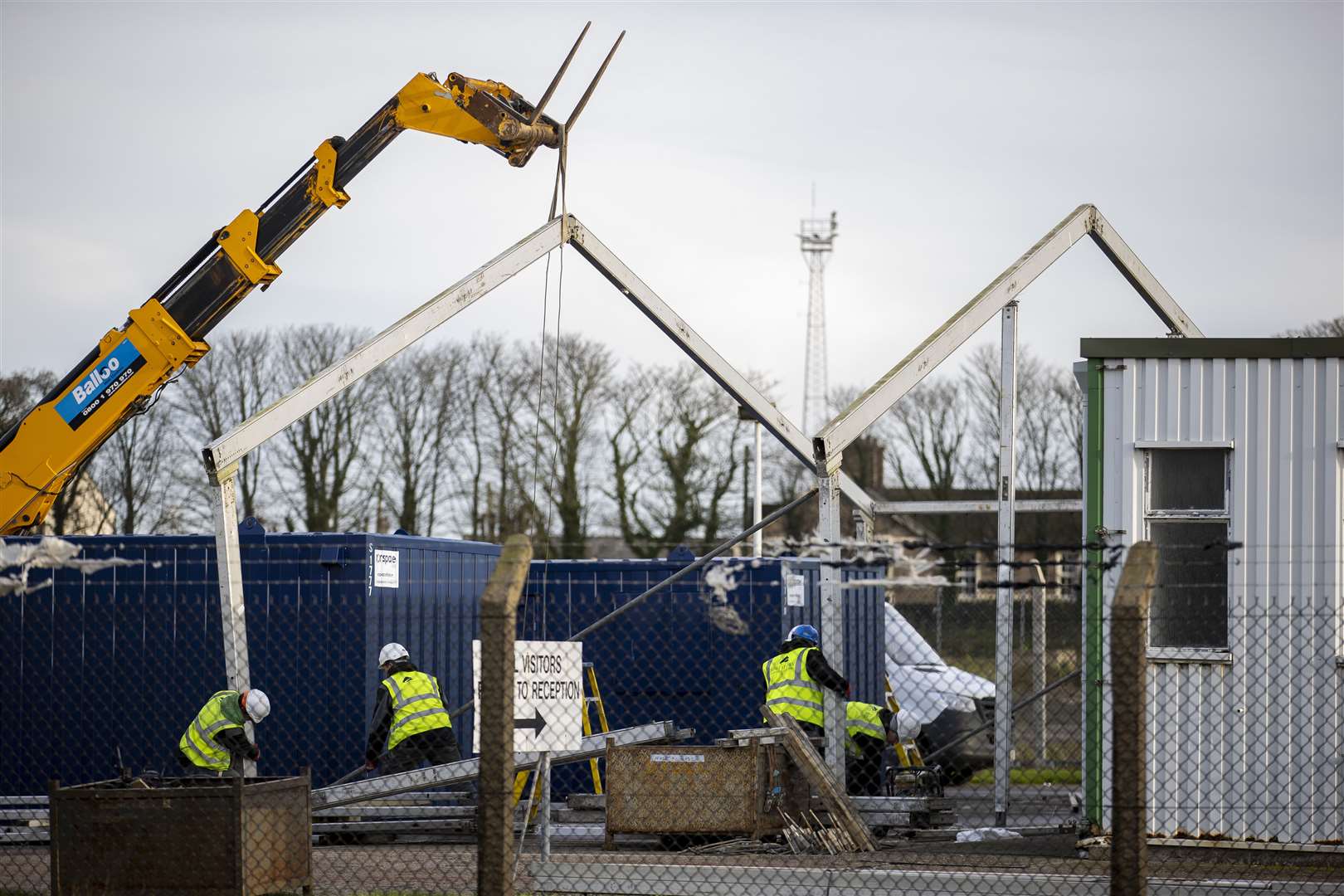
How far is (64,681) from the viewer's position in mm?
12508

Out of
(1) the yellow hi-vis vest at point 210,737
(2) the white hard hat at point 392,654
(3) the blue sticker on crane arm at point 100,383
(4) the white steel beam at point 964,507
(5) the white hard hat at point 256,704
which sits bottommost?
(1) the yellow hi-vis vest at point 210,737

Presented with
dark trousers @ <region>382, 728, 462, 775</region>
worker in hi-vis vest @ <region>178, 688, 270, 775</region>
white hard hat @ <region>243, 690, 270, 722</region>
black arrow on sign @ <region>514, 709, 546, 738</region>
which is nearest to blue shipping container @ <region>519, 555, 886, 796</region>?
dark trousers @ <region>382, 728, 462, 775</region>

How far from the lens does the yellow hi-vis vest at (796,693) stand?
1111 cm

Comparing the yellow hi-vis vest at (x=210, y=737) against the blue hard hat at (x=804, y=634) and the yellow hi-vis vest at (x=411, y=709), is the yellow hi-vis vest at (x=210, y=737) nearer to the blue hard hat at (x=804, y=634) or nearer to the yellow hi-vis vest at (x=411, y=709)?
the yellow hi-vis vest at (x=411, y=709)

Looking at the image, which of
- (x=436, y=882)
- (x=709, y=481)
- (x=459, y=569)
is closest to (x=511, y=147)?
(x=459, y=569)

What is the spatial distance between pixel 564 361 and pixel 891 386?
2838 centimetres

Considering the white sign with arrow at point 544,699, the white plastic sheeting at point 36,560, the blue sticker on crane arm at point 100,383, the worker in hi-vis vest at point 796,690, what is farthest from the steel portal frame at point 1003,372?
the blue sticker on crane arm at point 100,383

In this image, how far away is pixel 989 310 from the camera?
1152 cm

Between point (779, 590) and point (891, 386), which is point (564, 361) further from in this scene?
point (891, 386)

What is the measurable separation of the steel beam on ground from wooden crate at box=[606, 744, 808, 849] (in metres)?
0.10

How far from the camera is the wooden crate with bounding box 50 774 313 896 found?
25.6ft

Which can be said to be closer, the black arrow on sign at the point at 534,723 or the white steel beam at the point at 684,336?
the black arrow on sign at the point at 534,723

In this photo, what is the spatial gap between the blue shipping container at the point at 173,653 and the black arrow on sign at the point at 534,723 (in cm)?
554

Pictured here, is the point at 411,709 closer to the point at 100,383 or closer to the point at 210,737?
the point at 210,737
